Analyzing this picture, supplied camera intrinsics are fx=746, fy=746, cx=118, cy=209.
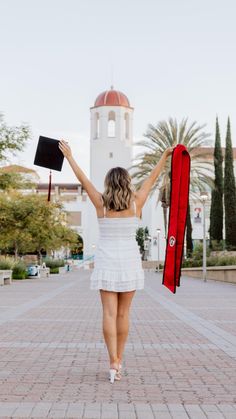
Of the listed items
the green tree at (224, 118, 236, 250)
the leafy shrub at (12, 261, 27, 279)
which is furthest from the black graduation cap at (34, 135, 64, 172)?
the green tree at (224, 118, 236, 250)

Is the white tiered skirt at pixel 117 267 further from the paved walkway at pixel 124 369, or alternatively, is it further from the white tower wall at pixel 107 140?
the white tower wall at pixel 107 140

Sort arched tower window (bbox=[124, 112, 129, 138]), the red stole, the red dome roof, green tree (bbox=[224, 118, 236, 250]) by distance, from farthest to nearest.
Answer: arched tower window (bbox=[124, 112, 129, 138]) < the red dome roof < green tree (bbox=[224, 118, 236, 250]) < the red stole

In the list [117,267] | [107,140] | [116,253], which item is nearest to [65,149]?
[116,253]

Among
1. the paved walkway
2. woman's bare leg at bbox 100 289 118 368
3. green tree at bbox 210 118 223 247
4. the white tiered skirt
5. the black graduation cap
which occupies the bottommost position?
the paved walkway

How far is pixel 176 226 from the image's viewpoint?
265 inches

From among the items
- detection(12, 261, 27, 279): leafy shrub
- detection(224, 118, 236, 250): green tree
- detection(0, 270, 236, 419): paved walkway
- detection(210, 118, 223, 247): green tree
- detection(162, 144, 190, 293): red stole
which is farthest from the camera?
detection(210, 118, 223, 247): green tree

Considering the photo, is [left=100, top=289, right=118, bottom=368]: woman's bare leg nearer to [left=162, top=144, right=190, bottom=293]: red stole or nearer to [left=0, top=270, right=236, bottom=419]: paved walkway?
[left=0, top=270, right=236, bottom=419]: paved walkway

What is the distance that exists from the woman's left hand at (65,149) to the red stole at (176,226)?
3.18 feet

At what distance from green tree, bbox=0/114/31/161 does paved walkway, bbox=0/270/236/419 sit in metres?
18.0

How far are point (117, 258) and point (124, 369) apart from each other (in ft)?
4.98

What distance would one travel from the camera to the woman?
249 inches

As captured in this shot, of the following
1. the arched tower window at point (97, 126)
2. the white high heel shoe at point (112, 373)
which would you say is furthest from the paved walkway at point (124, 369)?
the arched tower window at point (97, 126)

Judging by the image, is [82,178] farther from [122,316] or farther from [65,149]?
[122,316]

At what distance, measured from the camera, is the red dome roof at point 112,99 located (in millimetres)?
101688
